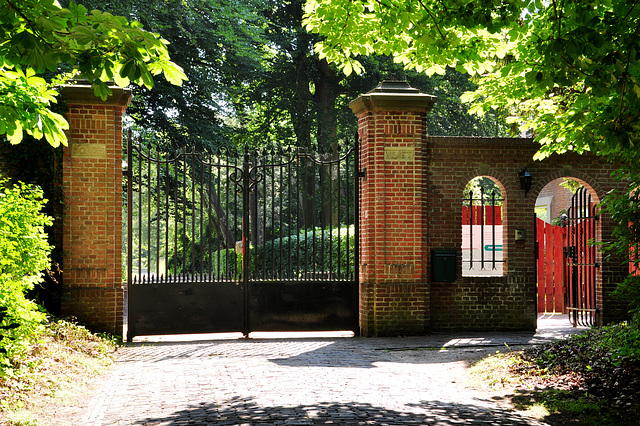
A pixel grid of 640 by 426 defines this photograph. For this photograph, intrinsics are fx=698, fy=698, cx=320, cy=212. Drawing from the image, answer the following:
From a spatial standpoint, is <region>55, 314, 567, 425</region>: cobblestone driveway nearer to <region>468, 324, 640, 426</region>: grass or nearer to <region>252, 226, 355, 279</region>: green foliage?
<region>468, 324, 640, 426</region>: grass

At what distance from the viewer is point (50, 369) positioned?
755cm

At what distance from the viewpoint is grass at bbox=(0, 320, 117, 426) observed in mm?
6147

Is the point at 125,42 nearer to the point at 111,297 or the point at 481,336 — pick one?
the point at 111,297

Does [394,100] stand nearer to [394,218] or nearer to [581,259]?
[394,218]

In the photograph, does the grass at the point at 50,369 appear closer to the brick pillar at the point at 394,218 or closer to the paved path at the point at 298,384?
the paved path at the point at 298,384

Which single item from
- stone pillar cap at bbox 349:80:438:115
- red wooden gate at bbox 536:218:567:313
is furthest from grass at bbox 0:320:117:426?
red wooden gate at bbox 536:218:567:313

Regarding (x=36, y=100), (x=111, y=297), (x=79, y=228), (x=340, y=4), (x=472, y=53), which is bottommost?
(x=111, y=297)

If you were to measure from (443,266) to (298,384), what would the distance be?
17.0 ft

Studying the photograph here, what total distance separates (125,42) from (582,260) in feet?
38.4

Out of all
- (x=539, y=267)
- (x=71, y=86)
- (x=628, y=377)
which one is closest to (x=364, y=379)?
(x=628, y=377)

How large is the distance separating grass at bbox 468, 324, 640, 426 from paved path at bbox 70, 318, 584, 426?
12.6 inches

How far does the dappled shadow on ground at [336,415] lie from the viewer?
18.2 feet

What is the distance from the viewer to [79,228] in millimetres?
10570

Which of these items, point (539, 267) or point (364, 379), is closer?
point (364, 379)
